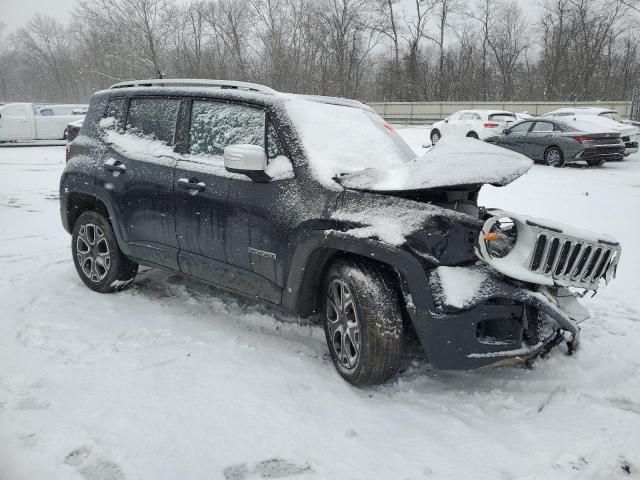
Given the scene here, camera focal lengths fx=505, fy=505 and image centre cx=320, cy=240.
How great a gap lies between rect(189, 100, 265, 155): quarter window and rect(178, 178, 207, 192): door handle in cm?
24

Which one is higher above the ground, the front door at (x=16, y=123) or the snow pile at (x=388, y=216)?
the front door at (x=16, y=123)

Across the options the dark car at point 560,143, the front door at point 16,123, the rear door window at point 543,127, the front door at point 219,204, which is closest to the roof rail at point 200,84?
the front door at point 219,204

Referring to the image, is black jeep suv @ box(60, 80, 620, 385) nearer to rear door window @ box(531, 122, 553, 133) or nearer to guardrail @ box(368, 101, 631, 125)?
rear door window @ box(531, 122, 553, 133)

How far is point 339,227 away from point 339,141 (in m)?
0.84

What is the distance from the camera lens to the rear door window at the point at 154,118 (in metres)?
4.10

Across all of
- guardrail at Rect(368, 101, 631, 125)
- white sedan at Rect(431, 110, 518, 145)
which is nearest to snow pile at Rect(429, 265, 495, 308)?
white sedan at Rect(431, 110, 518, 145)

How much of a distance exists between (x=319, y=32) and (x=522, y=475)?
47.3 m

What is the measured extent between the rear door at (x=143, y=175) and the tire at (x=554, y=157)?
1229 cm

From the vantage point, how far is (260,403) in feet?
9.48

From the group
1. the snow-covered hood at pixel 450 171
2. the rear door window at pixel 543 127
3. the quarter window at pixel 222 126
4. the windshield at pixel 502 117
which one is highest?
the windshield at pixel 502 117

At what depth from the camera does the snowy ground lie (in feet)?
7.88

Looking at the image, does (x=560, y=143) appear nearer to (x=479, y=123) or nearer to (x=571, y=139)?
(x=571, y=139)

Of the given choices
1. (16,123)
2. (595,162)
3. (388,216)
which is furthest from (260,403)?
(16,123)

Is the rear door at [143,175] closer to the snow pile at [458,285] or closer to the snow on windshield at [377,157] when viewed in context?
the snow on windshield at [377,157]
